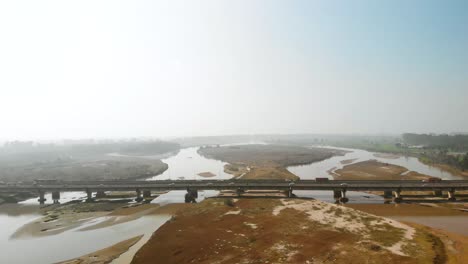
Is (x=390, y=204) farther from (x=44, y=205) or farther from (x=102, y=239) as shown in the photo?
(x=44, y=205)

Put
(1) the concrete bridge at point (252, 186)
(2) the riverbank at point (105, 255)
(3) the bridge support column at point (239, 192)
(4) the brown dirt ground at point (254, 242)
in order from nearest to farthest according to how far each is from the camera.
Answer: (4) the brown dirt ground at point (254, 242) → (2) the riverbank at point (105, 255) → (1) the concrete bridge at point (252, 186) → (3) the bridge support column at point (239, 192)

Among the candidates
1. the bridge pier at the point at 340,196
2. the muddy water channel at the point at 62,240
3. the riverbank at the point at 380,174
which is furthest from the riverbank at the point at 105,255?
the riverbank at the point at 380,174

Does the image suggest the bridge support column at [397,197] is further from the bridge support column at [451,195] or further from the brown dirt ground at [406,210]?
the bridge support column at [451,195]

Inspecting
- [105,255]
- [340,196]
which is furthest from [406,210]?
[105,255]

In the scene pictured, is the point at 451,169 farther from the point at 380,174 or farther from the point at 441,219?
the point at 441,219

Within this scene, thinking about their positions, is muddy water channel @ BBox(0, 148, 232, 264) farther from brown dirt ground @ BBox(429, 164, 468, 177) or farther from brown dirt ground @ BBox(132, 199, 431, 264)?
brown dirt ground @ BBox(429, 164, 468, 177)

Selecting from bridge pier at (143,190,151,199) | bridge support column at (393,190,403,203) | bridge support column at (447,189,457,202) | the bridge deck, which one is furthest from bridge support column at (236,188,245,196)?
bridge support column at (447,189,457,202)
